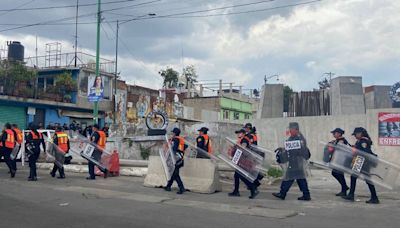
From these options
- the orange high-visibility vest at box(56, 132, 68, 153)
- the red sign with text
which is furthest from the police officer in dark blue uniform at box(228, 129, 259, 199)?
the red sign with text

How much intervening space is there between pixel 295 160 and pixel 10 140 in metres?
9.43

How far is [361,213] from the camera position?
31.0 feet

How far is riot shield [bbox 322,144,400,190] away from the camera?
11.3 metres

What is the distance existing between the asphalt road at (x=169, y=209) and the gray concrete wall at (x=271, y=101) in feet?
35.3

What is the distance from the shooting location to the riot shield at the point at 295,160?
11320 mm

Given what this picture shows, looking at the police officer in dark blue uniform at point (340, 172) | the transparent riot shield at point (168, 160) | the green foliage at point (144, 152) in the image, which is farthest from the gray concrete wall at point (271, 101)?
the police officer in dark blue uniform at point (340, 172)

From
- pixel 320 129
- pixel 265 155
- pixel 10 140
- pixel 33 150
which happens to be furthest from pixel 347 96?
pixel 10 140

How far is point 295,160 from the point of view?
37.4 feet

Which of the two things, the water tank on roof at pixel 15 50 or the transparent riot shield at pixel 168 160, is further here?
the water tank on roof at pixel 15 50

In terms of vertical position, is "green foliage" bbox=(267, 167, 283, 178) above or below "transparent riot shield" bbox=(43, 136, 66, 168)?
below

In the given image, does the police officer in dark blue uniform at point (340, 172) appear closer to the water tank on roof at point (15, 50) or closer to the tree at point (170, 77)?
the water tank on roof at point (15, 50)

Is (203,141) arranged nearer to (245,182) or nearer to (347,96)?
(245,182)

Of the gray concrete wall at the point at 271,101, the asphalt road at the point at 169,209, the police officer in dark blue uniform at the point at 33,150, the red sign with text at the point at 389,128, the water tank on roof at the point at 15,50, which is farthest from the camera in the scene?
the water tank on roof at the point at 15,50

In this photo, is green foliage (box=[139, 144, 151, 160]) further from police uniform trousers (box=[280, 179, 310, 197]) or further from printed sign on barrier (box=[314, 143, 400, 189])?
printed sign on barrier (box=[314, 143, 400, 189])
